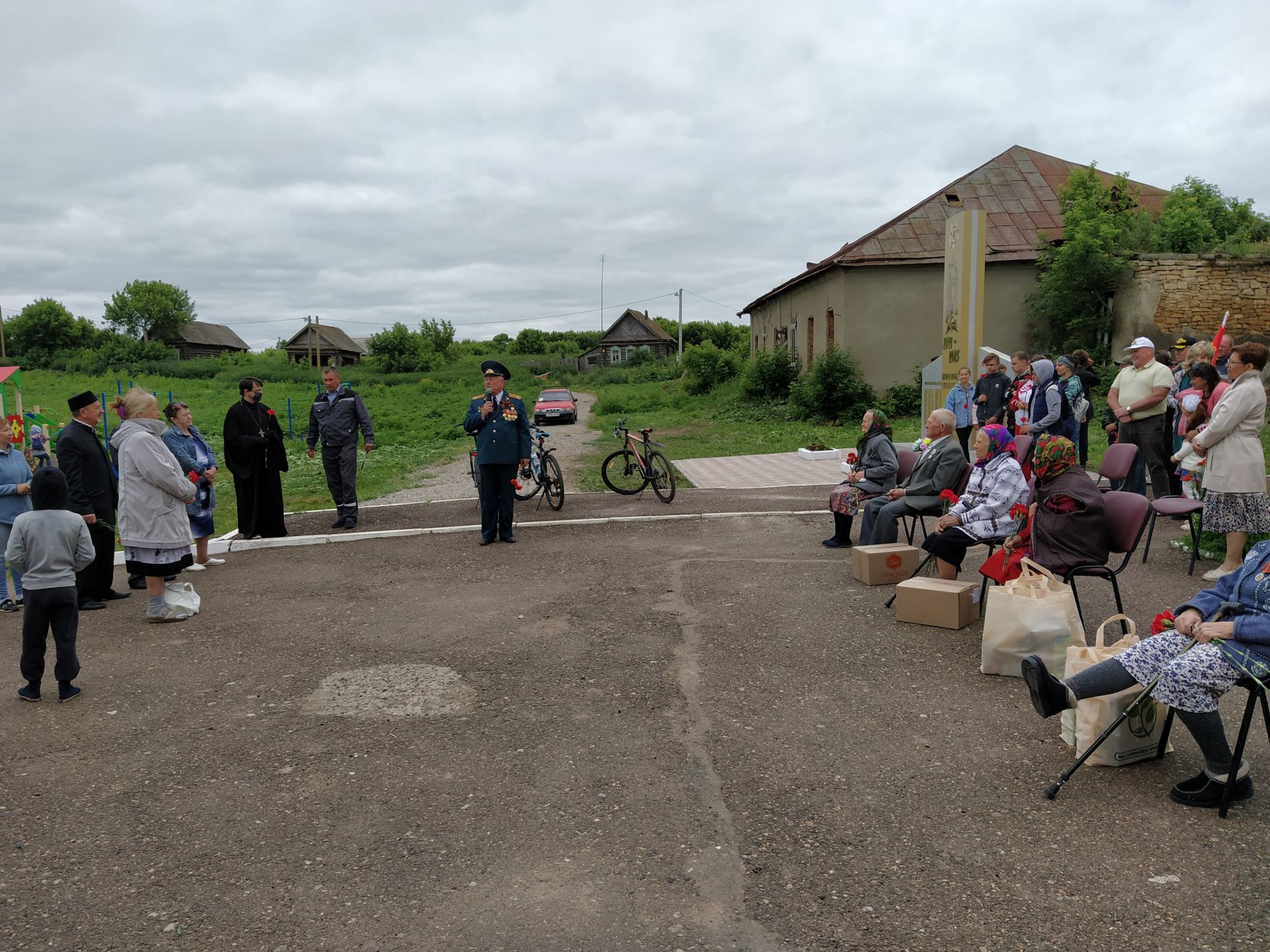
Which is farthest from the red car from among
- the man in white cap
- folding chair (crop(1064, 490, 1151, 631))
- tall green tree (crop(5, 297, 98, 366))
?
tall green tree (crop(5, 297, 98, 366))

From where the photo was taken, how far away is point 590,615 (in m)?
6.57

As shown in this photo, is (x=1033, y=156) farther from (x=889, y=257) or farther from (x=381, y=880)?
(x=381, y=880)

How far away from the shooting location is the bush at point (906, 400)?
24.5m

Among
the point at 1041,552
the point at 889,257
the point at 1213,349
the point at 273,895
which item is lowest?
the point at 273,895

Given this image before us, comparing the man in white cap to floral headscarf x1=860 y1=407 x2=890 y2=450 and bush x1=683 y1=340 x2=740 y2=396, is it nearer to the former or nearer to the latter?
floral headscarf x1=860 y1=407 x2=890 y2=450

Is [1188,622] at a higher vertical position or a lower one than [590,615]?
higher

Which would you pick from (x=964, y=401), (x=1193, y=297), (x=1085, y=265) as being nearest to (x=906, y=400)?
(x=1085, y=265)

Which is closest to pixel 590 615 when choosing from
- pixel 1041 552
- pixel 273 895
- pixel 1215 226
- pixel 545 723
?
pixel 545 723

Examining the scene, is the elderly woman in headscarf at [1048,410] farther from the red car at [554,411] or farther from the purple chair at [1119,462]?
the red car at [554,411]

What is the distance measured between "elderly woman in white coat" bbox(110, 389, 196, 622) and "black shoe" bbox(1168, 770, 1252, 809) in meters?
6.34

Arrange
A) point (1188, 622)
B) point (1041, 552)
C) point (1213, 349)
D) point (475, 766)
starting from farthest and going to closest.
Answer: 1. point (1213, 349)
2. point (1041, 552)
3. point (475, 766)
4. point (1188, 622)

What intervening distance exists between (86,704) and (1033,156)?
30741mm

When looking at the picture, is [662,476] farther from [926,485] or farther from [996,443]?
[996,443]

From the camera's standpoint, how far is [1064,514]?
5438 mm
